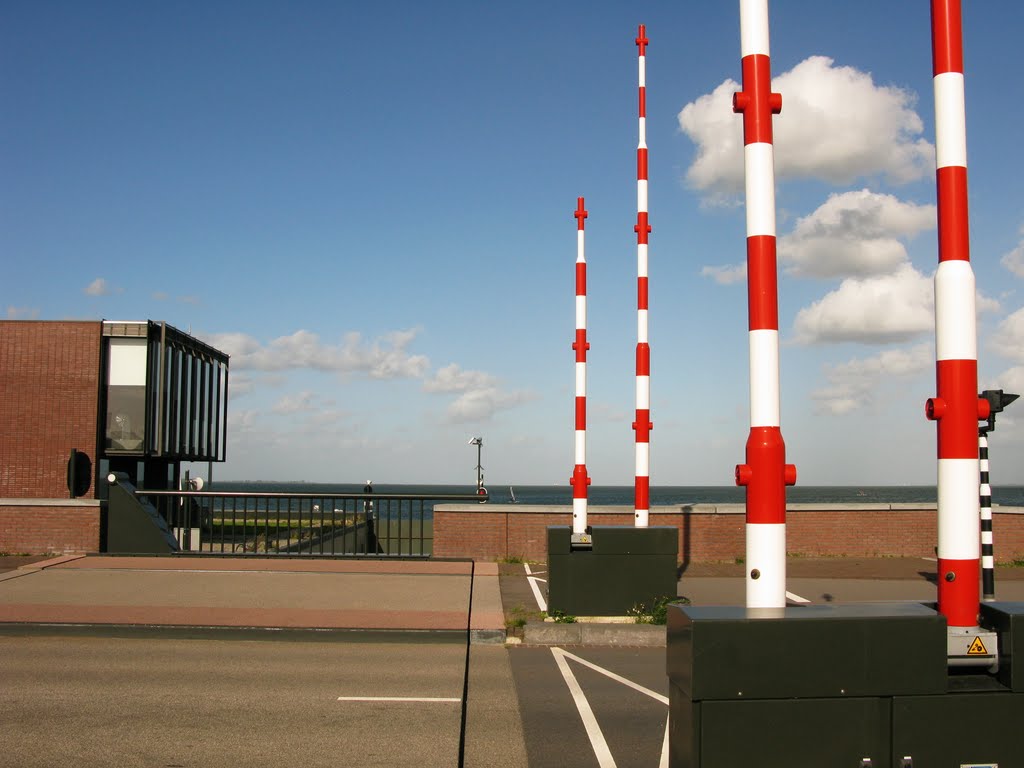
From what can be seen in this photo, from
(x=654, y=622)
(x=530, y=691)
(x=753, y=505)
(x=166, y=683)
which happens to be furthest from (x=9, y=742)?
(x=654, y=622)

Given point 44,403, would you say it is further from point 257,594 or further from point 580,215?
point 580,215

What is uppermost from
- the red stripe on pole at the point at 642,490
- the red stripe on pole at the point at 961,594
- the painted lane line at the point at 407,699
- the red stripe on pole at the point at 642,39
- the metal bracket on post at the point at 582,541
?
the red stripe on pole at the point at 642,39

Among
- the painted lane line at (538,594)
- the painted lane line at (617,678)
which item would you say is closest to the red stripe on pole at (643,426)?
the painted lane line at (538,594)

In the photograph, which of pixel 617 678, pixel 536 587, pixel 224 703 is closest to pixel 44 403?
pixel 536 587

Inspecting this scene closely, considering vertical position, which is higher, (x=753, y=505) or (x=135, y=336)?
(x=135, y=336)

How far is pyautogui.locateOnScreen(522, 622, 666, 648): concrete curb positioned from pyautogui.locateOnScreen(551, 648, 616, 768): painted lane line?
1.49 feet

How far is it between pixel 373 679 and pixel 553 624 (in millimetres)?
2502

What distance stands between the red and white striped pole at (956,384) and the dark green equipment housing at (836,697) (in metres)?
0.34

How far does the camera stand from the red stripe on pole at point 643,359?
1117cm

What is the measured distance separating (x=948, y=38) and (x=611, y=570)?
7.68 m

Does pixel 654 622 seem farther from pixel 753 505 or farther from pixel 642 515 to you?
pixel 753 505

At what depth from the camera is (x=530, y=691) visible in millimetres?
8172

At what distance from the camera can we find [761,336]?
13.9 feet

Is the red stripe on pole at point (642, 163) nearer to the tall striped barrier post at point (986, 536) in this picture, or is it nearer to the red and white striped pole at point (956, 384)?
the tall striped barrier post at point (986, 536)
